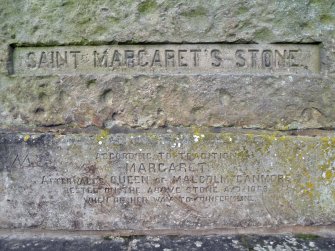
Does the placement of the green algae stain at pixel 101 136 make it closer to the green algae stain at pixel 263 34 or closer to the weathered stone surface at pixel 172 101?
the weathered stone surface at pixel 172 101

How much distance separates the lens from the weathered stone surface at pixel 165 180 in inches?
83.5

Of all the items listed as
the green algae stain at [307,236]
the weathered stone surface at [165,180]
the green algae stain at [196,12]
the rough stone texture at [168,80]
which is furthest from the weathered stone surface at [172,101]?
the green algae stain at [307,236]

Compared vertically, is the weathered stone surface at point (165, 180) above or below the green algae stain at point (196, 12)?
below

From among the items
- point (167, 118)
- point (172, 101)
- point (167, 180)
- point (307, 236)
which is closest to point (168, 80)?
point (172, 101)

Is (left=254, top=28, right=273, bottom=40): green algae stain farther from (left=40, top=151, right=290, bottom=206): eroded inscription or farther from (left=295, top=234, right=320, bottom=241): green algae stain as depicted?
(left=295, top=234, right=320, bottom=241): green algae stain

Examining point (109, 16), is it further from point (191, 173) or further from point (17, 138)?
point (191, 173)

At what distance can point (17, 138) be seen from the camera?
2141 mm

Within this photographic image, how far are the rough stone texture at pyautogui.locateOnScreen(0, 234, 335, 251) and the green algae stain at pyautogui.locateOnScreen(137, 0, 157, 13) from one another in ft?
4.64

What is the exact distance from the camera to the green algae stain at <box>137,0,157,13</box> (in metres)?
2.11

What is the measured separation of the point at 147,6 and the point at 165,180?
1.09 m

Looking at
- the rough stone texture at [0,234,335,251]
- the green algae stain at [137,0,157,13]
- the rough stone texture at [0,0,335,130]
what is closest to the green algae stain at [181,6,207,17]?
the rough stone texture at [0,0,335,130]

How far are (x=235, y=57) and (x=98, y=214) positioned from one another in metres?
1.32

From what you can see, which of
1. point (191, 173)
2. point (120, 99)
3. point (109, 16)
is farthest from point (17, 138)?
point (191, 173)

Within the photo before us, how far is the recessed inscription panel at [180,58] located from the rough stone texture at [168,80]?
47mm
